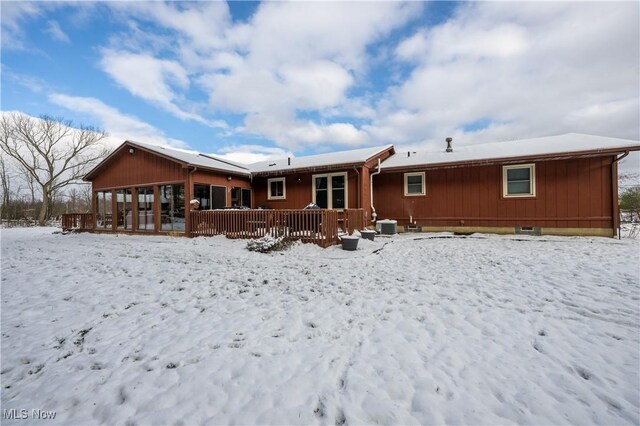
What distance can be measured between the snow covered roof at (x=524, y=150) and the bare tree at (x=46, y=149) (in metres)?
28.6

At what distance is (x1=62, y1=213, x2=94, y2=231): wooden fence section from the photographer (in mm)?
14359

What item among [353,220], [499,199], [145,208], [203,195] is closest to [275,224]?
[353,220]

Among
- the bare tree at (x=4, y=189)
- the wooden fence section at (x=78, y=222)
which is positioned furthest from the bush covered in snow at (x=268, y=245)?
the bare tree at (x=4, y=189)

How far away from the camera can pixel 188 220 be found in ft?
35.0

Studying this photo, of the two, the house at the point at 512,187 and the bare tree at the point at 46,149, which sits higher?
the bare tree at the point at 46,149

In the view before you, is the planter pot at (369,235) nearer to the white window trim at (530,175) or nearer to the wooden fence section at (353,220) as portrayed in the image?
the wooden fence section at (353,220)

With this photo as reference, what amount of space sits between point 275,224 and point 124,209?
9.20 meters

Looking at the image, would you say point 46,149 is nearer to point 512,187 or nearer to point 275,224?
point 275,224

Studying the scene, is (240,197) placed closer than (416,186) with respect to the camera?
No

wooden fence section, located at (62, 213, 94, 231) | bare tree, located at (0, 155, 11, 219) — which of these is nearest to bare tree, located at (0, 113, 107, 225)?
bare tree, located at (0, 155, 11, 219)

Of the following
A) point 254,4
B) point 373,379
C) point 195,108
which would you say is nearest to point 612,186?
point 373,379

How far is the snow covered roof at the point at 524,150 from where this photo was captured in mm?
8749

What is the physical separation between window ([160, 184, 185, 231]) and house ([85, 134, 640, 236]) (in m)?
0.04

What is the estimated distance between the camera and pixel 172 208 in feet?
38.4
